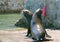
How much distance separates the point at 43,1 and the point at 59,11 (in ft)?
2.18

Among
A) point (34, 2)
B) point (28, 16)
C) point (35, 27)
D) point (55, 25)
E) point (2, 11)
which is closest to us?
point (35, 27)

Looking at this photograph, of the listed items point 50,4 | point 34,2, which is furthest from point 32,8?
point 50,4

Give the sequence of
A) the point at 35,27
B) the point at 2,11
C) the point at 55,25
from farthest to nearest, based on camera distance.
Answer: the point at 2,11 < the point at 55,25 < the point at 35,27

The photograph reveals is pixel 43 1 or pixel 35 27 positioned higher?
pixel 43 1

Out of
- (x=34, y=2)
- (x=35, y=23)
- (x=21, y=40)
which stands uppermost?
(x=34, y=2)

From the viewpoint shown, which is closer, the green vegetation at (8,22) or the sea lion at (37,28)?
the sea lion at (37,28)

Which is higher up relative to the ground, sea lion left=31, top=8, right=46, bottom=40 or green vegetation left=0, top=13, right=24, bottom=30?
sea lion left=31, top=8, right=46, bottom=40

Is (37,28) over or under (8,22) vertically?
over

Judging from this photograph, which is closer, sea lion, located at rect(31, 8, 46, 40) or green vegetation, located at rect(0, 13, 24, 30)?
sea lion, located at rect(31, 8, 46, 40)

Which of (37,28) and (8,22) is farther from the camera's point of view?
(8,22)

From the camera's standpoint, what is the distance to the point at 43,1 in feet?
27.1

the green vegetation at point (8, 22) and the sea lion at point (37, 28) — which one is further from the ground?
the sea lion at point (37, 28)

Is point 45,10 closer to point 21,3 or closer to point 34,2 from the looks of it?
point 34,2

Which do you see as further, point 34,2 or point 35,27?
point 34,2
